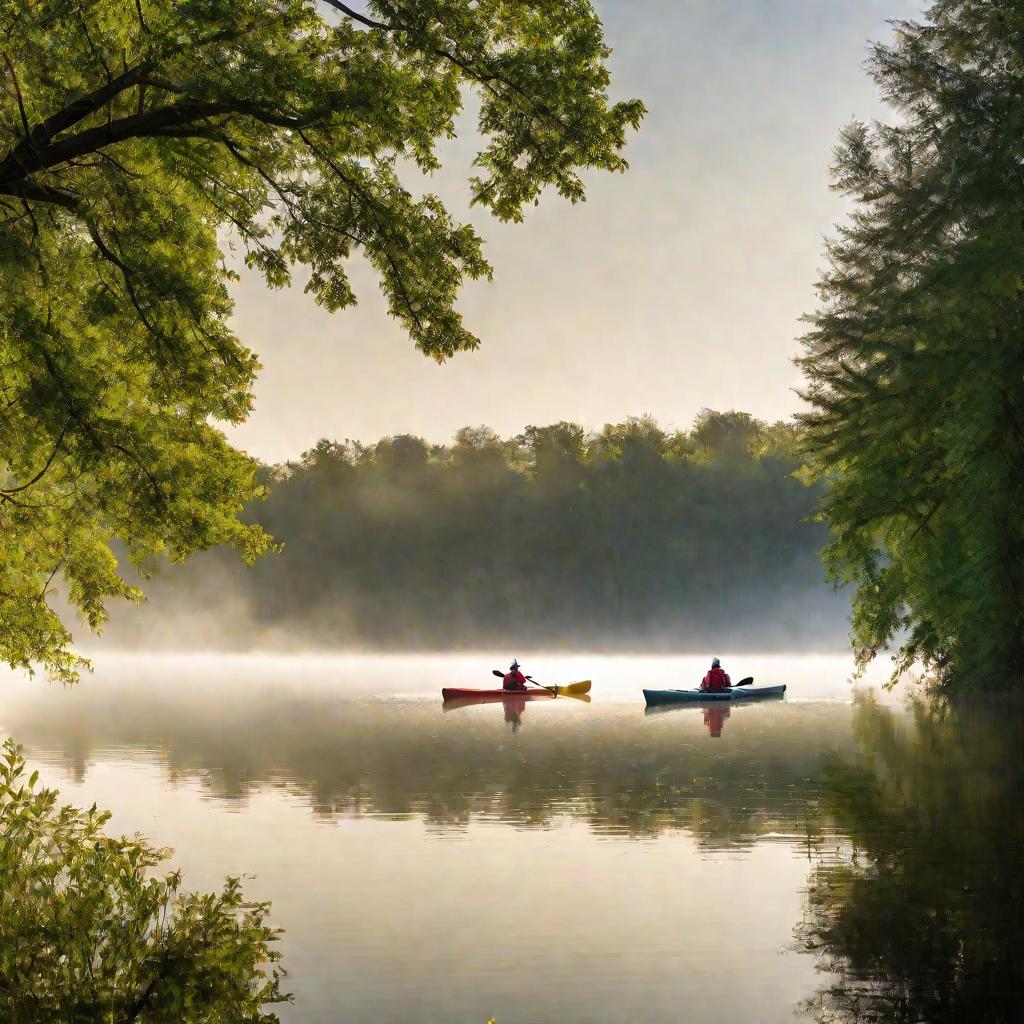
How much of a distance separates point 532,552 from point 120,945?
9896 centimetres

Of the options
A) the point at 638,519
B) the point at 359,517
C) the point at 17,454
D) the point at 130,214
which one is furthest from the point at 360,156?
the point at 359,517

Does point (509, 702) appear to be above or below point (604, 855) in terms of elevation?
above

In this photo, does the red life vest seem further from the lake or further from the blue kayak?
the lake

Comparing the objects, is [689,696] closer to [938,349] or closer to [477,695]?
Result: [477,695]

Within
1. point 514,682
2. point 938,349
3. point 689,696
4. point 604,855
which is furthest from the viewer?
point 514,682

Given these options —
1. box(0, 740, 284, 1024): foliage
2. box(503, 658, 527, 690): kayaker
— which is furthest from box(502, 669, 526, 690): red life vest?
box(0, 740, 284, 1024): foliage

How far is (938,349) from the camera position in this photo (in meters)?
28.6

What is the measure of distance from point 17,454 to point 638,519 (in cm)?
8898

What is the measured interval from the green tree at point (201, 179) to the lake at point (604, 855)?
424cm

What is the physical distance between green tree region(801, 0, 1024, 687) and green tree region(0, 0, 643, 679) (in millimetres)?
16517

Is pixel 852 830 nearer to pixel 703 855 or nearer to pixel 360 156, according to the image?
pixel 703 855

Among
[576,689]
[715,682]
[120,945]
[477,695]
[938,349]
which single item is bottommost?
[120,945]

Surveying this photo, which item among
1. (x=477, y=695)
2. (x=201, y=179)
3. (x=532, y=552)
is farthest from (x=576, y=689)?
(x=532, y=552)

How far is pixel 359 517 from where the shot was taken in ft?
365
